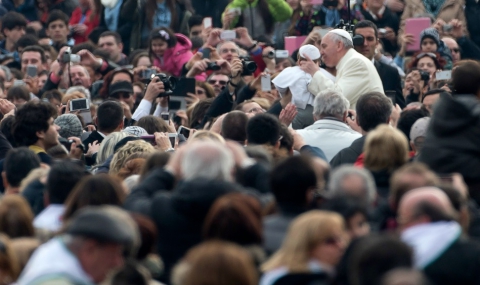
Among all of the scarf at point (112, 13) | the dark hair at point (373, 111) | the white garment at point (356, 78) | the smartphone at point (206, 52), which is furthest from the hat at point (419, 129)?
the scarf at point (112, 13)

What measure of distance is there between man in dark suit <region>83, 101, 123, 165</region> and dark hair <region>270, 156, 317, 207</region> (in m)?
4.20

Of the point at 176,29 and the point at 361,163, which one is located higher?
the point at 361,163

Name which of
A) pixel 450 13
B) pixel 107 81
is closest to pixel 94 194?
pixel 107 81

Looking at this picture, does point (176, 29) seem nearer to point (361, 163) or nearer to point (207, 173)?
point (361, 163)

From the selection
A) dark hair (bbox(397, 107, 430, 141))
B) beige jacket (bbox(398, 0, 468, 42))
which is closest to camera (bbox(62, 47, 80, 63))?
beige jacket (bbox(398, 0, 468, 42))

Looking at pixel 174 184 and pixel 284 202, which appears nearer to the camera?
pixel 284 202

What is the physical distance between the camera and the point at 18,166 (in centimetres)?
761

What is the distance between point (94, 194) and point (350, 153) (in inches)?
103

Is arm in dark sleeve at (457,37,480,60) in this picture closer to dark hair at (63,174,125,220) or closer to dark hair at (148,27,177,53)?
dark hair at (148,27,177,53)

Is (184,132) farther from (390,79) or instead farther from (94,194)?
(94,194)

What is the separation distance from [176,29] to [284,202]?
9.91 meters

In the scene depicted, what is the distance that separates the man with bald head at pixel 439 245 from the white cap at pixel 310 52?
4.82 m

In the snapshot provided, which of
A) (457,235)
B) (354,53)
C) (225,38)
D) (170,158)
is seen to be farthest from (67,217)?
(225,38)

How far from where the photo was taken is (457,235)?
549cm
